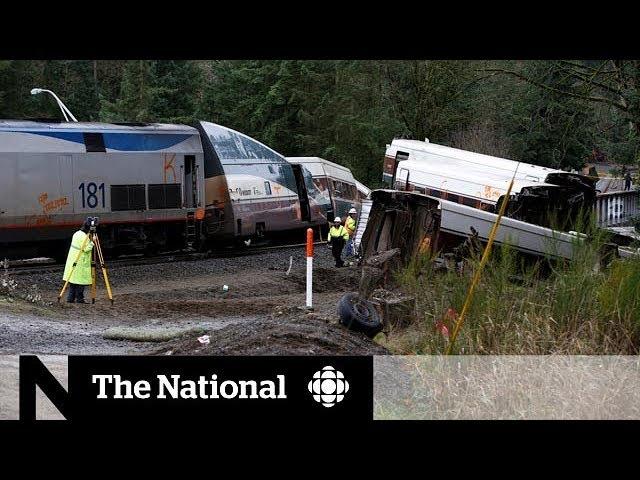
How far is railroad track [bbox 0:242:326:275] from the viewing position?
21.3m

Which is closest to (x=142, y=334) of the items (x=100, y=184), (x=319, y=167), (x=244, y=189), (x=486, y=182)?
(x=100, y=184)

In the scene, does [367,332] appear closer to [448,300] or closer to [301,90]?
[448,300]

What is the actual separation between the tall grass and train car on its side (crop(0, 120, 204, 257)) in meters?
13.9

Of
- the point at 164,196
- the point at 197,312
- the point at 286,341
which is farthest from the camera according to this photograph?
the point at 164,196

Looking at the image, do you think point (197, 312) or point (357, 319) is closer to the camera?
point (357, 319)

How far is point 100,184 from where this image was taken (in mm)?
22641

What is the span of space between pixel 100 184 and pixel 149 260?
2.44 m

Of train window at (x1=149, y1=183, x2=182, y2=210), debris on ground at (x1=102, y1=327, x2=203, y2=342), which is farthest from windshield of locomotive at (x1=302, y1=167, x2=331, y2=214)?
debris on ground at (x1=102, y1=327, x2=203, y2=342)

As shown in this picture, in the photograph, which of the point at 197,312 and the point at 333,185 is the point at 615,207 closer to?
the point at 333,185

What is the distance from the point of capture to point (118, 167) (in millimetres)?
22969

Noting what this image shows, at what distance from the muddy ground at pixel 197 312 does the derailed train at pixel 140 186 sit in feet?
4.13

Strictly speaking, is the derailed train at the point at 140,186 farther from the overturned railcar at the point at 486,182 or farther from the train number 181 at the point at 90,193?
the overturned railcar at the point at 486,182

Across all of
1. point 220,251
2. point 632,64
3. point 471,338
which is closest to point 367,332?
point 471,338

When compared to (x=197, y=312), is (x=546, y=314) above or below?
above
